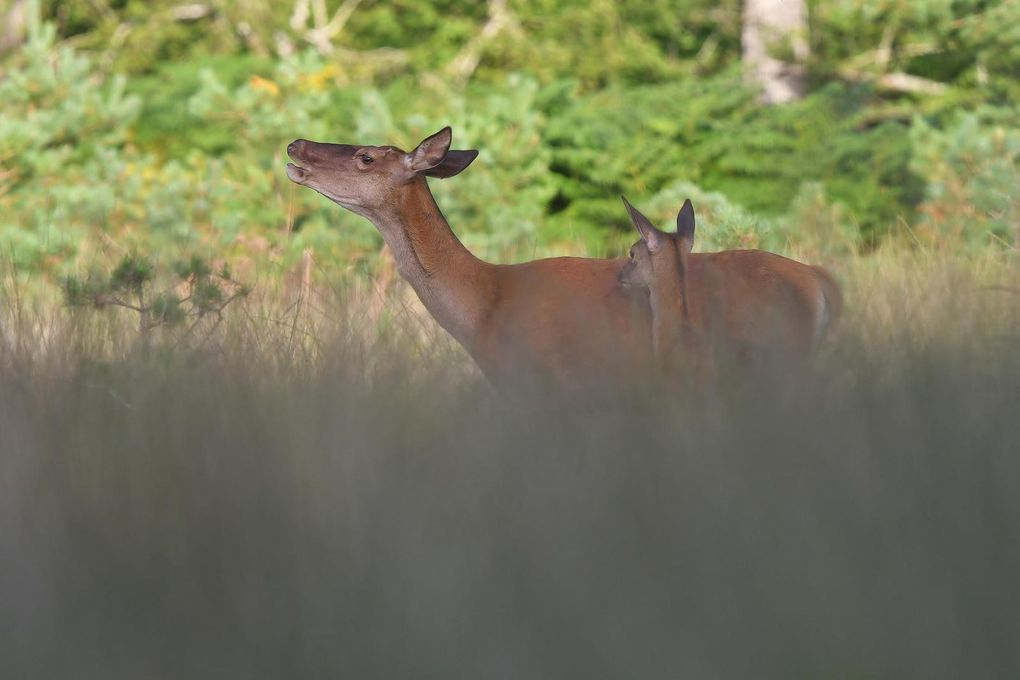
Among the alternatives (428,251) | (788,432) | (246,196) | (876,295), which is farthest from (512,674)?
(246,196)

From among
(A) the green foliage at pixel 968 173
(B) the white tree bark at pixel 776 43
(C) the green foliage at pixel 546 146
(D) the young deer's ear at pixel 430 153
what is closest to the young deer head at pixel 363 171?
(D) the young deer's ear at pixel 430 153

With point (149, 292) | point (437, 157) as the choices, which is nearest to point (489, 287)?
point (437, 157)

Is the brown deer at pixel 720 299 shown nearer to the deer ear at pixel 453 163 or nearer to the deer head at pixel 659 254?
the deer head at pixel 659 254

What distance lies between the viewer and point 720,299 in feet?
14.7

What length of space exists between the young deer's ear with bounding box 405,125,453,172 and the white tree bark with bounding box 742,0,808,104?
31.3 feet

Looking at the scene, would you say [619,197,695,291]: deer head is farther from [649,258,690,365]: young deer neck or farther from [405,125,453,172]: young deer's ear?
[405,125,453,172]: young deer's ear

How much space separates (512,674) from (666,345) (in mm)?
1807

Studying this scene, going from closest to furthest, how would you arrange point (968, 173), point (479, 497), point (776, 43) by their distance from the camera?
1. point (479, 497)
2. point (968, 173)
3. point (776, 43)

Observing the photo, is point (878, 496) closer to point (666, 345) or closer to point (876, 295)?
point (666, 345)

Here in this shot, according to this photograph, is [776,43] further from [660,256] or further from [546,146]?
[660,256]

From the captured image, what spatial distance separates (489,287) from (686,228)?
0.71 metres

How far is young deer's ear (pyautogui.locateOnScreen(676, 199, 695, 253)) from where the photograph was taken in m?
4.52

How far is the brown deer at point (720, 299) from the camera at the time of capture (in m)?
4.26

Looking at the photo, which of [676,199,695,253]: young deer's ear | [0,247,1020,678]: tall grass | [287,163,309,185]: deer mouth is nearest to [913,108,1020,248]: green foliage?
[676,199,695,253]: young deer's ear
